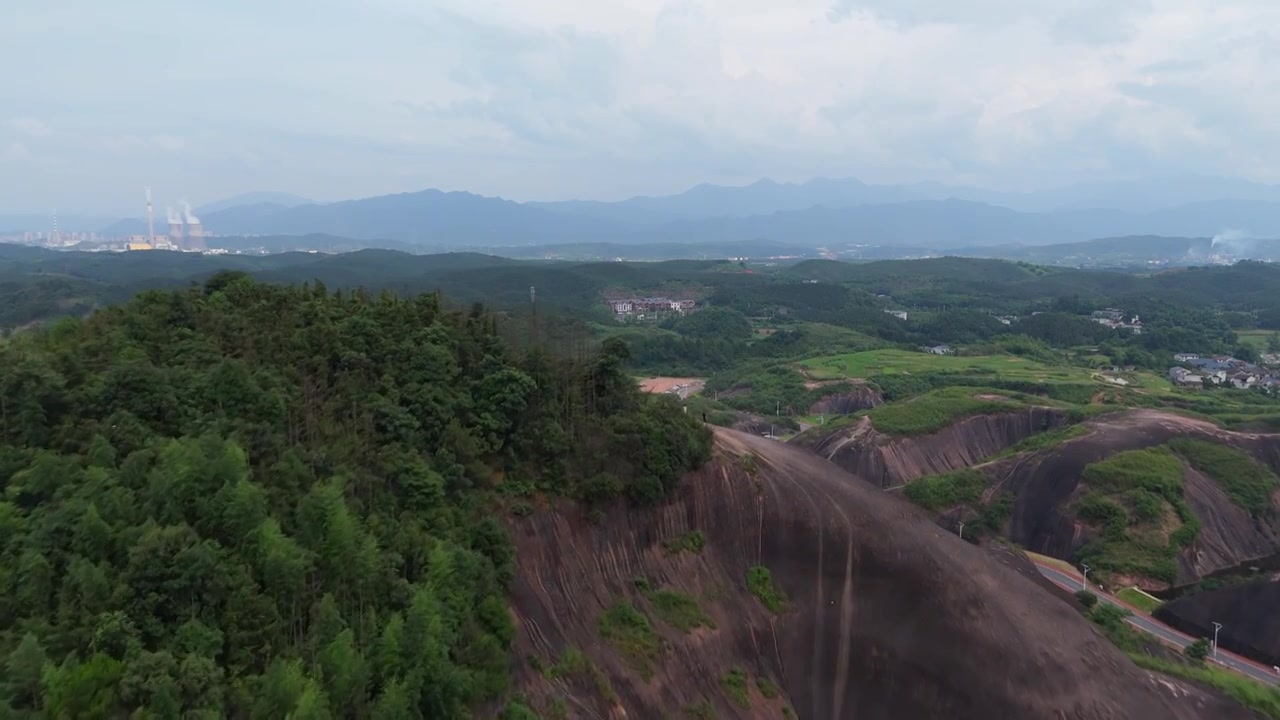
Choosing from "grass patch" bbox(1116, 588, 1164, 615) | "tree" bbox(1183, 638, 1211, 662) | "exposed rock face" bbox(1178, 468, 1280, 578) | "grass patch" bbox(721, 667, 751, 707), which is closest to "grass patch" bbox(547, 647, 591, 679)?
"grass patch" bbox(721, 667, 751, 707)

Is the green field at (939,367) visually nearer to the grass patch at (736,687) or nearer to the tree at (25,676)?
the grass patch at (736,687)

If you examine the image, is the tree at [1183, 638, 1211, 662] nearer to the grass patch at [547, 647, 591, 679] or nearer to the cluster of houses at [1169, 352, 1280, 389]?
the grass patch at [547, 647, 591, 679]

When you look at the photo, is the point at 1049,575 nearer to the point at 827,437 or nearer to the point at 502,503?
the point at 827,437

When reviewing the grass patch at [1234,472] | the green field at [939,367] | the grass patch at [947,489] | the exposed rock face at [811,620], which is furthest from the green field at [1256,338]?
the exposed rock face at [811,620]

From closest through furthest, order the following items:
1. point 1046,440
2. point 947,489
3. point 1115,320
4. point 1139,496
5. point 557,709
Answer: point 557,709, point 1139,496, point 947,489, point 1046,440, point 1115,320

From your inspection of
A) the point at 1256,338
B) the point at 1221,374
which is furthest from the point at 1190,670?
the point at 1256,338

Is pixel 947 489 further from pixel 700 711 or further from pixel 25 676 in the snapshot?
pixel 25 676
